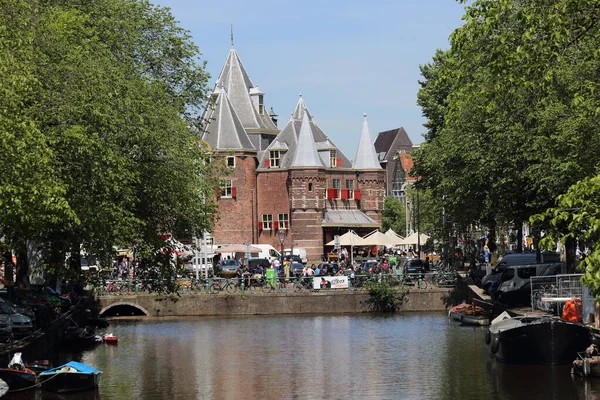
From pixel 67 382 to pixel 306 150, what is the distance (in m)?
78.2

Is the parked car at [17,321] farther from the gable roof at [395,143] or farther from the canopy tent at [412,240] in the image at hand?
the gable roof at [395,143]

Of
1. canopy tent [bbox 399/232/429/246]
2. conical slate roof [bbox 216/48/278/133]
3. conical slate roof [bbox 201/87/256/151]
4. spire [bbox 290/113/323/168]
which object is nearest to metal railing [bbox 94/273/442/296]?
canopy tent [bbox 399/232/429/246]

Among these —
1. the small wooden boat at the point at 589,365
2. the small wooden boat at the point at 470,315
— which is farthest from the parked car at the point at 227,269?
the small wooden boat at the point at 589,365

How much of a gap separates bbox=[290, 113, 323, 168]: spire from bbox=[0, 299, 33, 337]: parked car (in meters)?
69.6

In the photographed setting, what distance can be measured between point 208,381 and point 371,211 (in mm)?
80460

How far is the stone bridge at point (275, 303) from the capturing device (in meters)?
63.5

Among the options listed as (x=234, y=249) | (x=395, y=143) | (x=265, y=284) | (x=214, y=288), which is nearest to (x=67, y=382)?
(x=214, y=288)

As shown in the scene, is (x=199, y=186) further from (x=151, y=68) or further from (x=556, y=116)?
(x=556, y=116)

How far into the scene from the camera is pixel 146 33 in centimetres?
5369

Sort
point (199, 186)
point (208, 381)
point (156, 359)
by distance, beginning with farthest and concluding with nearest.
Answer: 1. point (199, 186)
2. point (156, 359)
3. point (208, 381)

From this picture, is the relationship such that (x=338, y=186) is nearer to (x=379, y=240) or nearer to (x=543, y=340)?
(x=379, y=240)

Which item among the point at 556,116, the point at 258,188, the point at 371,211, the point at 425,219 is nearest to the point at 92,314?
the point at 556,116

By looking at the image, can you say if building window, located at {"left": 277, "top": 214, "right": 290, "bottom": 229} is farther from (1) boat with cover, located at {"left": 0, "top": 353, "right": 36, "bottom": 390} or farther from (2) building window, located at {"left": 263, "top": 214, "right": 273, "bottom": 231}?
(1) boat with cover, located at {"left": 0, "top": 353, "right": 36, "bottom": 390}

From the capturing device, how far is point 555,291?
43.7m
